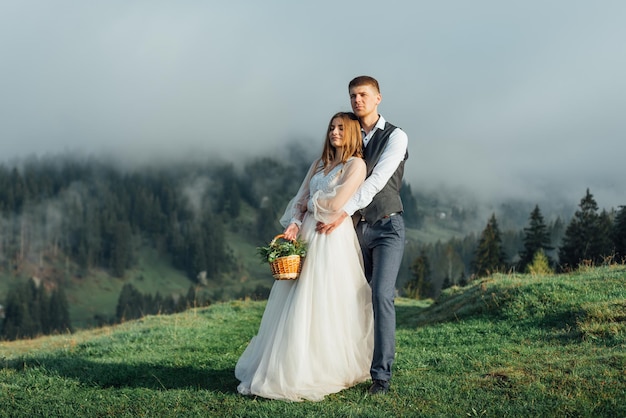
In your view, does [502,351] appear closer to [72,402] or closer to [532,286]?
[532,286]

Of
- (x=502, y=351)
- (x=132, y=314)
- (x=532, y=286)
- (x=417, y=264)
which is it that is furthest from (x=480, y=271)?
(x=132, y=314)

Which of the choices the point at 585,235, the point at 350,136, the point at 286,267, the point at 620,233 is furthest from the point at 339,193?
the point at 585,235

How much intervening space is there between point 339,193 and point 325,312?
157 centimetres

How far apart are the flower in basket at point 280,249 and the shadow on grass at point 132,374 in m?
2.06

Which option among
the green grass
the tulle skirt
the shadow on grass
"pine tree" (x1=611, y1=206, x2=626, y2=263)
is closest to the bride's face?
the tulle skirt

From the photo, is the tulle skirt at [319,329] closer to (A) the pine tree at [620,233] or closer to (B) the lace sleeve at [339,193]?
(B) the lace sleeve at [339,193]

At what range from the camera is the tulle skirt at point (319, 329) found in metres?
7.75

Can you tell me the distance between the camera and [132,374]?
10.4 metres

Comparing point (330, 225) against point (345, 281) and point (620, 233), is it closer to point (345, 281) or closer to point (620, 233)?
point (345, 281)

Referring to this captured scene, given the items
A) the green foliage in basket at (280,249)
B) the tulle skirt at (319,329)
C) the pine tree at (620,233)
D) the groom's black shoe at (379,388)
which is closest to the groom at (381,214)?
the groom's black shoe at (379,388)

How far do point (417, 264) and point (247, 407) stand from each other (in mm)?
84878

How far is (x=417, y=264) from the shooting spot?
90625 mm

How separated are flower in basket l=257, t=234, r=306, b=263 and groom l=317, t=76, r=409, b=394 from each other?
0.36 meters

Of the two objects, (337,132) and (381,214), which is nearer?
(381,214)
